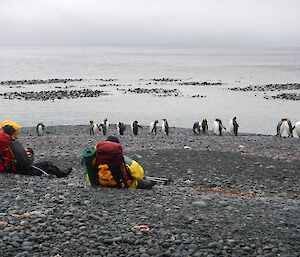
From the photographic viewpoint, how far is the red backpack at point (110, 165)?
22.7 ft

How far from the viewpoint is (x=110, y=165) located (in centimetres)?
698

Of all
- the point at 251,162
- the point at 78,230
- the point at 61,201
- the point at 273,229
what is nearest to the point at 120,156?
the point at 61,201

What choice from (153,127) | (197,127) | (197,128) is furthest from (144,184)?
(197,128)

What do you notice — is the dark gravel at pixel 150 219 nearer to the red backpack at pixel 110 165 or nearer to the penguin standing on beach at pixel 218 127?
the red backpack at pixel 110 165

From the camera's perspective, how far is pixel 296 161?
1216 centimetres

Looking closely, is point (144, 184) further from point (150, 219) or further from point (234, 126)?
point (234, 126)

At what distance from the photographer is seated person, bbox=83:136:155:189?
6.94 metres

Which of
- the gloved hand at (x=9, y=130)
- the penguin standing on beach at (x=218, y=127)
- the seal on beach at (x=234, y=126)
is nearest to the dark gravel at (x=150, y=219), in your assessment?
the gloved hand at (x=9, y=130)

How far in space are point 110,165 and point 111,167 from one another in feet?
0.20

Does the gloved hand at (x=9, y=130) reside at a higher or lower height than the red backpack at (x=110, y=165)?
higher

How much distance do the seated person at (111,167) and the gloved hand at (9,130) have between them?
1717mm

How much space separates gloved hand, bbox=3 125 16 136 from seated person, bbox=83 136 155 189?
1717 millimetres

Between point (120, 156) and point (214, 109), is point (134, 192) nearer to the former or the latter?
point (120, 156)

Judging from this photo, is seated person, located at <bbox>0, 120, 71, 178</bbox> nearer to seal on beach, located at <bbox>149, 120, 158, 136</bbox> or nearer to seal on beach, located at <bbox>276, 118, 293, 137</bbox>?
seal on beach, located at <bbox>149, 120, 158, 136</bbox>
